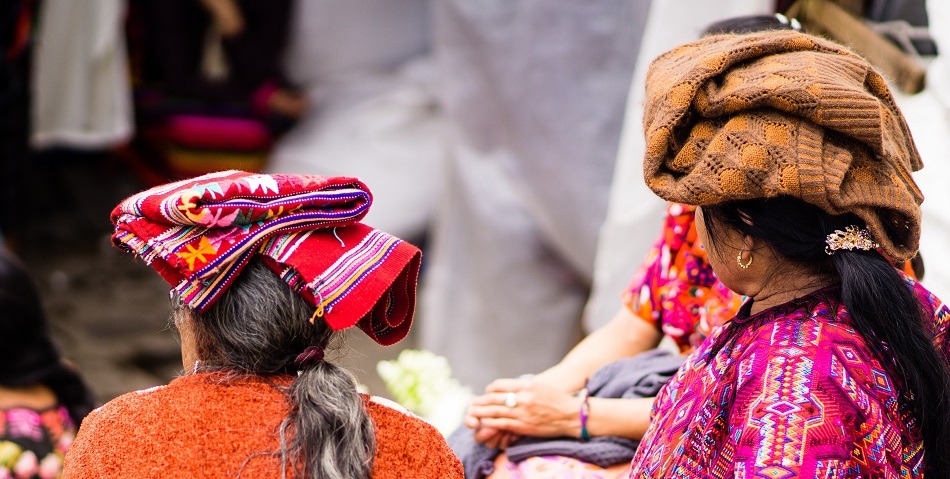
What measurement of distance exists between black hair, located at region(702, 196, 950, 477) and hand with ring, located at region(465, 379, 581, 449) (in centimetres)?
73

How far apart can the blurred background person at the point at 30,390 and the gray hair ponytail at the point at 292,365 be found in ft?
3.53

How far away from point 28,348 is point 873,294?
2125 mm

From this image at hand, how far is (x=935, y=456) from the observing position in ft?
5.48

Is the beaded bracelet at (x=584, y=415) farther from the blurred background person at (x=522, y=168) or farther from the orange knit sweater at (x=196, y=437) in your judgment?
the blurred background person at (x=522, y=168)

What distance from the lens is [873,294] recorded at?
5.12ft

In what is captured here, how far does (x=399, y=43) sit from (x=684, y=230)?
11.4 feet

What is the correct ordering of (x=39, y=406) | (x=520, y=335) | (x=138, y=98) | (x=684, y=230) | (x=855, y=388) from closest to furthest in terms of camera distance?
(x=855, y=388)
(x=684, y=230)
(x=39, y=406)
(x=520, y=335)
(x=138, y=98)

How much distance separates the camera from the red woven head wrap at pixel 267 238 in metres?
1.54

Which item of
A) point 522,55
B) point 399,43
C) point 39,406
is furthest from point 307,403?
point 399,43

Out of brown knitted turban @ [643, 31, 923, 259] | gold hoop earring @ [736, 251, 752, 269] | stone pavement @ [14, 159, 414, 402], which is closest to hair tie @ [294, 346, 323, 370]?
brown knitted turban @ [643, 31, 923, 259]

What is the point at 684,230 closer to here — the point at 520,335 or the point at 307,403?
the point at 307,403

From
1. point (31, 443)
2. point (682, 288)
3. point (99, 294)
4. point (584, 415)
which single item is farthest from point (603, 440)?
point (99, 294)

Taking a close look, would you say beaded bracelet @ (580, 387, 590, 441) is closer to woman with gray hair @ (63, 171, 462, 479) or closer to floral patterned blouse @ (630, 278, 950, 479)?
floral patterned blouse @ (630, 278, 950, 479)

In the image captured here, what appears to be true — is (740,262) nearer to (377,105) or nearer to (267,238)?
(267,238)
